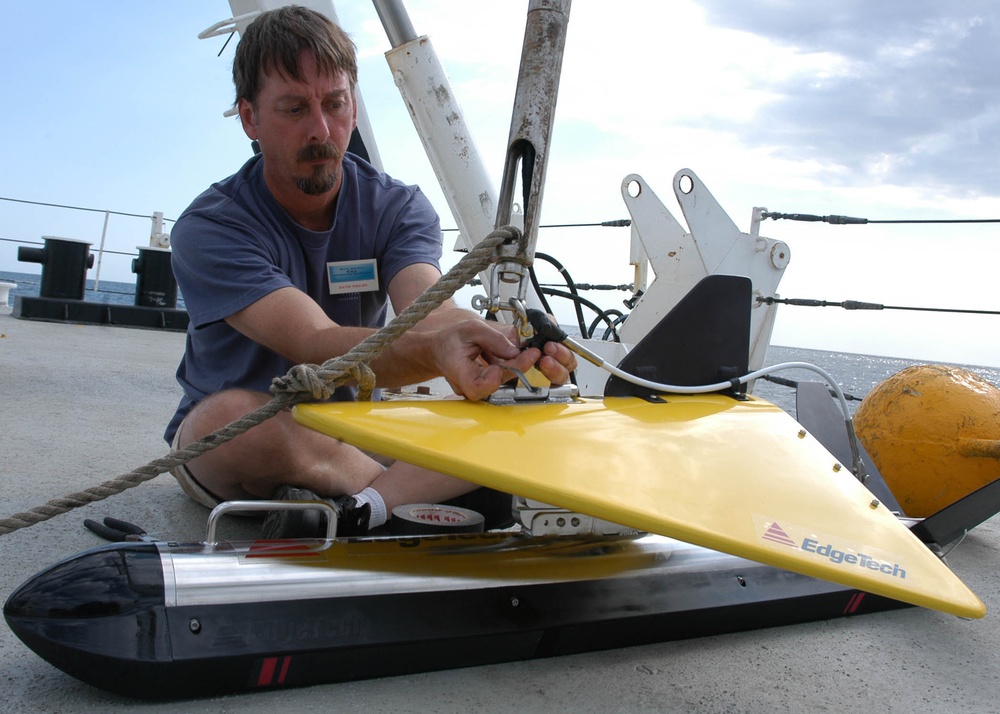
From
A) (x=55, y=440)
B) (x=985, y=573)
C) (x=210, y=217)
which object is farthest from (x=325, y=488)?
(x=985, y=573)

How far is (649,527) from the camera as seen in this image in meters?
1.01

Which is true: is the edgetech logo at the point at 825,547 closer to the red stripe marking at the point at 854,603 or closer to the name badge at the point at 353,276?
the red stripe marking at the point at 854,603

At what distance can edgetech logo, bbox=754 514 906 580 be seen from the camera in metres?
1.07

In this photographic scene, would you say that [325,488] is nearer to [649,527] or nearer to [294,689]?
[294,689]

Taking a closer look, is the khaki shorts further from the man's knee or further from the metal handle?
the metal handle

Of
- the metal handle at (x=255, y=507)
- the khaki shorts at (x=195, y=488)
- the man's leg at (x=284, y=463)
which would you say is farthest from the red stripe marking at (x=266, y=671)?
the khaki shorts at (x=195, y=488)

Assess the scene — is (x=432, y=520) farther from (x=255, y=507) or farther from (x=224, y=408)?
(x=224, y=408)

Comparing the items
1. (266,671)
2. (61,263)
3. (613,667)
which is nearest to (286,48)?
(266,671)

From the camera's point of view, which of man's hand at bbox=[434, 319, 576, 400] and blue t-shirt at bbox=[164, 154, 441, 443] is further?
blue t-shirt at bbox=[164, 154, 441, 443]

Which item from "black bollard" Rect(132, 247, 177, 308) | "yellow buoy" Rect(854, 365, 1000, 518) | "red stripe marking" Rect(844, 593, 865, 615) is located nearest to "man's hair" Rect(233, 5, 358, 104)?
"red stripe marking" Rect(844, 593, 865, 615)

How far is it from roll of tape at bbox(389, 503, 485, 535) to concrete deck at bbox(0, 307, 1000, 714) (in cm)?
33

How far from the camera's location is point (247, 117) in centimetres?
184

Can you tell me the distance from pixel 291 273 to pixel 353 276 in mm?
147

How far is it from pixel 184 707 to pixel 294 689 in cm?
14
